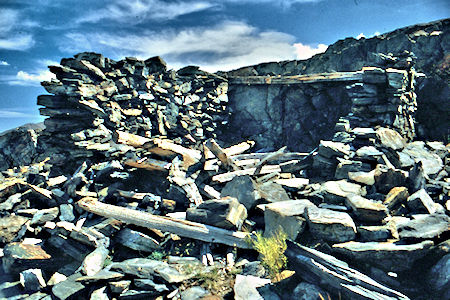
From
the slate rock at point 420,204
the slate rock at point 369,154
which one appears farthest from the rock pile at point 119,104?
the slate rock at point 420,204

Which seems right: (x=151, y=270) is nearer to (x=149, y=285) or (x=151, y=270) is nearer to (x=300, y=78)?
(x=149, y=285)

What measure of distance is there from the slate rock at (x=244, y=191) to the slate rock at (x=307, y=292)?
2189 millimetres

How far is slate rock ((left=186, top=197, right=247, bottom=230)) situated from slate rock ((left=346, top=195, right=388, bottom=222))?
7.15ft

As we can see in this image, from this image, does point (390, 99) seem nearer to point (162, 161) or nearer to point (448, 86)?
point (448, 86)

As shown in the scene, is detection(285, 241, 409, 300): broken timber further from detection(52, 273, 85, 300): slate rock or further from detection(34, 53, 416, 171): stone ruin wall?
detection(34, 53, 416, 171): stone ruin wall

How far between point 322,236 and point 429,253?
1.49m

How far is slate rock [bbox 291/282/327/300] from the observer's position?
12.1ft

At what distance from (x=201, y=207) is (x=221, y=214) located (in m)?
0.56

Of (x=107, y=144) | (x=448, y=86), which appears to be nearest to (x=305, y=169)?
(x=107, y=144)

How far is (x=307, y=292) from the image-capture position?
3752mm

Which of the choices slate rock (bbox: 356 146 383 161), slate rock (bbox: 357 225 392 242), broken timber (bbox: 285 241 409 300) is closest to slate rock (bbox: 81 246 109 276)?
broken timber (bbox: 285 241 409 300)

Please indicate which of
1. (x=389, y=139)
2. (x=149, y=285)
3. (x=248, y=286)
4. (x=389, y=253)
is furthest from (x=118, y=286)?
(x=389, y=139)

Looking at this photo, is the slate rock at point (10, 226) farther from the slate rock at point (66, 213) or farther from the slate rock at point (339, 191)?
the slate rock at point (339, 191)

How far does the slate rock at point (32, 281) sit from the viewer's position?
184 inches
